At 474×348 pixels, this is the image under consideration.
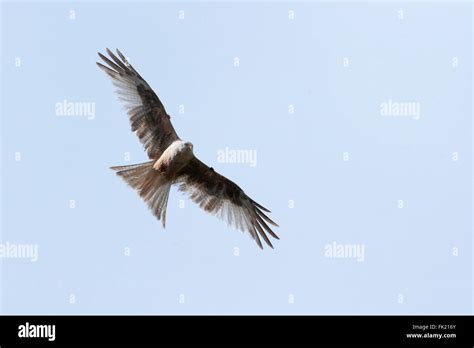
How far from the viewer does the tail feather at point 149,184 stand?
13.2m

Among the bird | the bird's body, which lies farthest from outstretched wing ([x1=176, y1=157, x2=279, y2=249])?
the bird's body

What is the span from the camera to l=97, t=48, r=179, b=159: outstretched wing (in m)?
13.6

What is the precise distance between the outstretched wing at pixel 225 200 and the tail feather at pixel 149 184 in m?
0.79

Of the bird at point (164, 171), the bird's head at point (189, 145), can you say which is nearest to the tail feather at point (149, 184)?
the bird at point (164, 171)

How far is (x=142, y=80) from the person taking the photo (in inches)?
542

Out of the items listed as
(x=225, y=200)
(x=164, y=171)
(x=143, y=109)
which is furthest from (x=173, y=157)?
(x=225, y=200)

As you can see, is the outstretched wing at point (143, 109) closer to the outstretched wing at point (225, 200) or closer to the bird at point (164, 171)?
the bird at point (164, 171)

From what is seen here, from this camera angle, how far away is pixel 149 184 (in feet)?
43.9

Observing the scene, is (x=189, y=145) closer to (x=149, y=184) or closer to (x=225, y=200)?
(x=149, y=184)

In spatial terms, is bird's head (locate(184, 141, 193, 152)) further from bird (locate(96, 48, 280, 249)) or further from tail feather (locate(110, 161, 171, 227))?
tail feather (locate(110, 161, 171, 227))

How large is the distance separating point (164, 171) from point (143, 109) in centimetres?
127
